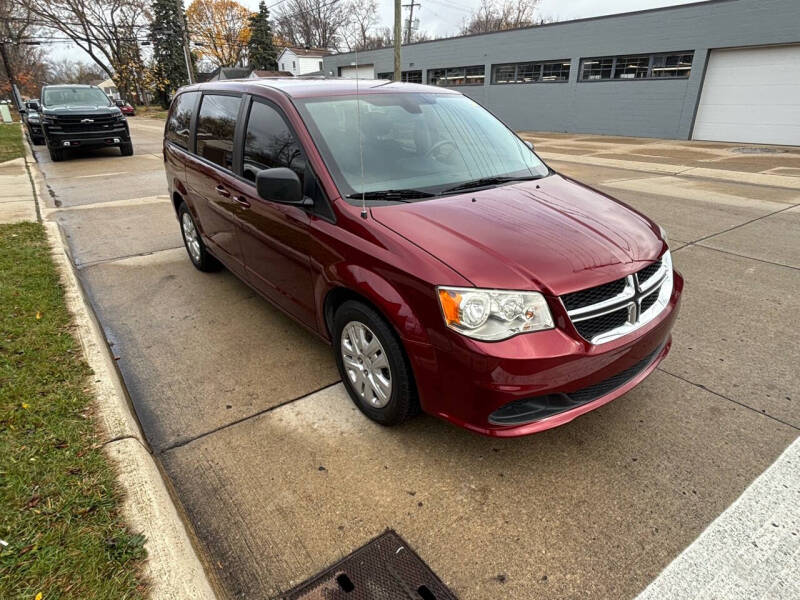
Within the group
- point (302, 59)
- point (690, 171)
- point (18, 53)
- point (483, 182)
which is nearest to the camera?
point (483, 182)

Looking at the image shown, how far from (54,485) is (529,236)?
7.84 feet

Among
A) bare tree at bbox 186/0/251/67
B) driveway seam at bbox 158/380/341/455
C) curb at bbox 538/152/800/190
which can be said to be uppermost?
bare tree at bbox 186/0/251/67

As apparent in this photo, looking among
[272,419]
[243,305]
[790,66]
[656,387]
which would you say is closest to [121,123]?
[243,305]

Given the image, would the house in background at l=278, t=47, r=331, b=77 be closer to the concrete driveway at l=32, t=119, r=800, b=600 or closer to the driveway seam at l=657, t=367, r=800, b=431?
the concrete driveway at l=32, t=119, r=800, b=600

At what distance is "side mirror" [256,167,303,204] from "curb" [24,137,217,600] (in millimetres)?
1430

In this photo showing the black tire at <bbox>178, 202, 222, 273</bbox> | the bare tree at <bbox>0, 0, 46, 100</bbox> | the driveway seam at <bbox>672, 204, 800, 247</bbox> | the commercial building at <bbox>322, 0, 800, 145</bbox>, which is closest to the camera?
the black tire at <bbox>178, 202, 222, 273</bbox>

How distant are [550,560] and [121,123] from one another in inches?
605

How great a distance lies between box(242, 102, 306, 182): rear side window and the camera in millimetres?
2986

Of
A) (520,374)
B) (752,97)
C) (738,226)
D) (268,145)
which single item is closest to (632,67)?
(752,97)

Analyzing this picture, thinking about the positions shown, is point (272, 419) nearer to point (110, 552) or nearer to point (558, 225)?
point (110, 552)

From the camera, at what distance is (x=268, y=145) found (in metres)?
3.25

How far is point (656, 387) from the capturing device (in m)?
3.11

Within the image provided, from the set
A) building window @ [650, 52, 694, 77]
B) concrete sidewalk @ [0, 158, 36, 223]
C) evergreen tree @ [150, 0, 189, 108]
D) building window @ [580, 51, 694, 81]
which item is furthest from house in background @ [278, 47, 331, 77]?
concrete sidewalk @ [0, 158, 36, 223]

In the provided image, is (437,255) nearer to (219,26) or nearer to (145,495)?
(145,495)
